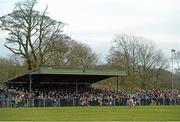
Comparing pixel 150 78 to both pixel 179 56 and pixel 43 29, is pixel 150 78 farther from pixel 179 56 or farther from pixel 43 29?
pixel 43 29

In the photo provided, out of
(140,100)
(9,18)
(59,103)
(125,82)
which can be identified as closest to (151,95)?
(140,100)

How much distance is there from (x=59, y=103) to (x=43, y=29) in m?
15.4

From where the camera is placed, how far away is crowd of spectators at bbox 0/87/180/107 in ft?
167

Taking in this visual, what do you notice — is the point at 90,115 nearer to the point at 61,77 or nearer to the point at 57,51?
the point at 61,77

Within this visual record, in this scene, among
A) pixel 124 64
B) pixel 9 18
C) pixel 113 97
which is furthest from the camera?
pixel 124 64

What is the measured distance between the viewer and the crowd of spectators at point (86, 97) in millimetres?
50969

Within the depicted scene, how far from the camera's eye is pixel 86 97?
5478cm

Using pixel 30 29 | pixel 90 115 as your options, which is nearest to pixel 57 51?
pixel 30 29

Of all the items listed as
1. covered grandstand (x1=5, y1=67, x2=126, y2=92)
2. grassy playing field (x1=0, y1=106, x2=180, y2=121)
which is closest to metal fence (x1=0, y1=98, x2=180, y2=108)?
covered grandstand (x1=5, y1=67, x2=126, y2=92)

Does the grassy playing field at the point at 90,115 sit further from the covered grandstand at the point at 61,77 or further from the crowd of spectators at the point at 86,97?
the covered grandstand at the point at 61,77

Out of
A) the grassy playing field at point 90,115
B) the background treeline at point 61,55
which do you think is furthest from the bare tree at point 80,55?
the grassy playing field at point 90,115

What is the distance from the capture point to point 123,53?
271 feet

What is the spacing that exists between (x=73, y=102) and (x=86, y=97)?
176 centimetres

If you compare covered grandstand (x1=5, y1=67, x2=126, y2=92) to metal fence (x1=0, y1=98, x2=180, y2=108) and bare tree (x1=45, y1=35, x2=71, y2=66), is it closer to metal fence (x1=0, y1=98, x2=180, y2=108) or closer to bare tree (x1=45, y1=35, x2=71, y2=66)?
metal fence (x1=0, y1=98, x2=180, y2=108)
